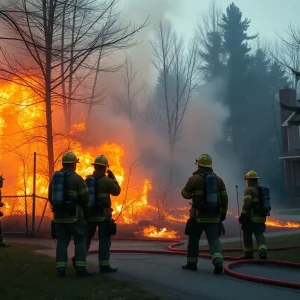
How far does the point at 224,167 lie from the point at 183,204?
15708 mm

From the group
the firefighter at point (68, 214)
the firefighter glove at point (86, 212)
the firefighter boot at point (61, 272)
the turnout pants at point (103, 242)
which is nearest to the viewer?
the firefighter boot at point (61, 272)

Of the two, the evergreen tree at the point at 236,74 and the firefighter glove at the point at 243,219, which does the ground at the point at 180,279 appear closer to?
the firefighter glove at the point at 243,219

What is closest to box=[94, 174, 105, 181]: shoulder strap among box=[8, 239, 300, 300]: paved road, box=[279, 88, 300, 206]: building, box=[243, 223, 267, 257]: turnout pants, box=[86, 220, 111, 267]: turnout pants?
box=[86, 220, 111, 267]: turnout pants

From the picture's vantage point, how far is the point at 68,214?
23.0 feet

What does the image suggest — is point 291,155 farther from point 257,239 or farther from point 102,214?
point 102,214

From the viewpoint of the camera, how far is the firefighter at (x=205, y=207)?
7.50m

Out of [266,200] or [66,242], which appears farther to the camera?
[266,200]

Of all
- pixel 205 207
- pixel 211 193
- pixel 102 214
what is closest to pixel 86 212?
Answer: pixel 102 214

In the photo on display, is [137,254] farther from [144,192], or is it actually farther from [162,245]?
[144,192]

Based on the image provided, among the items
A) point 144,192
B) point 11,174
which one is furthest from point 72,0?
point 144,192

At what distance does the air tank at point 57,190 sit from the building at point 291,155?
30.0 metres

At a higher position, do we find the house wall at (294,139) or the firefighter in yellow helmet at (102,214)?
the house wall at (294,139)

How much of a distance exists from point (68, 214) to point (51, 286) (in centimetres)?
126

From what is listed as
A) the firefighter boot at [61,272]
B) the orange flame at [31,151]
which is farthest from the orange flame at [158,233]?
the firefighter boot at [61,272]
